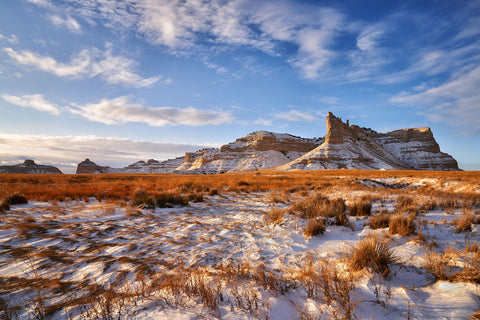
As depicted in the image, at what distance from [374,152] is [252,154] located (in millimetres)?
60856

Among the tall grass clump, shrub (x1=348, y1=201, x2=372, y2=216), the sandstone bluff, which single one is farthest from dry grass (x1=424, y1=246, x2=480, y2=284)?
the sandstone bluff

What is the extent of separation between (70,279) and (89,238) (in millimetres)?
1788

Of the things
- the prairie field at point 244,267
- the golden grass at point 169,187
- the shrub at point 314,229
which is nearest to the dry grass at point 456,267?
the prairie field at point 244,267

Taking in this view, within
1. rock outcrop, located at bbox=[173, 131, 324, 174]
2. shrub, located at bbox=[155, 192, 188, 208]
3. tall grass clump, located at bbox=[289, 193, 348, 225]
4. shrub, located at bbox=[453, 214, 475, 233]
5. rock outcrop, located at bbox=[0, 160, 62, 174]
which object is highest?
rock outcrop, located at bbox=[173, 131, 324, 174]

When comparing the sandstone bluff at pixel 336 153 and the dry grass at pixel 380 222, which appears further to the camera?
the sandstone bluff at pixel 336 153

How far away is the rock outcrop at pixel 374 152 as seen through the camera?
7712cm

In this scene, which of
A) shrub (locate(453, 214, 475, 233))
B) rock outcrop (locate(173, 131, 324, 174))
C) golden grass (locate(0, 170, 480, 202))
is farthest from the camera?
rock outcrop (locate(173, 131, 324, 174))

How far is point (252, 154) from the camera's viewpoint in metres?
107

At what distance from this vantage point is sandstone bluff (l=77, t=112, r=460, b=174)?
78.6 metres

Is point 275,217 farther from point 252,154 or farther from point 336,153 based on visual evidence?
point 252,154

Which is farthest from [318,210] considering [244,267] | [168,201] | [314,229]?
[168,201]

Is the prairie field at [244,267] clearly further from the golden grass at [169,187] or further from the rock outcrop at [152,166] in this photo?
the rock outcrop at [152,166]

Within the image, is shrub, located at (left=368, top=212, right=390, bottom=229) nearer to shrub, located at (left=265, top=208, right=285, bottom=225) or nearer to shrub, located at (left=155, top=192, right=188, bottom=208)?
shrub, located at (left=265, top=208, right=285, bottom=225)

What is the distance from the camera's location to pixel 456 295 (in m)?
1.86
